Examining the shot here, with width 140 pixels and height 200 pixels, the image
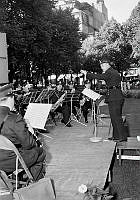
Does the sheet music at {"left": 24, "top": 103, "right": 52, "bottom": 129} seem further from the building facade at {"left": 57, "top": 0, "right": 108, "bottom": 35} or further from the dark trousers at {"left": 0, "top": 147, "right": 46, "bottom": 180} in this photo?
the building facade at {"left": 57, "top": 0, "right": 108, "bottom": 35}

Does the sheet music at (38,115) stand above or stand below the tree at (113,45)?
below

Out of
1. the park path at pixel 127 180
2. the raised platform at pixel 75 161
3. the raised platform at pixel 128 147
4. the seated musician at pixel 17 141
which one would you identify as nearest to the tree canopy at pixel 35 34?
the raised platform at pixel 75 161

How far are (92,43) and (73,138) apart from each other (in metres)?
33.1

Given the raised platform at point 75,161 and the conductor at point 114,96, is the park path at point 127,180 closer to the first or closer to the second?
the raised platform at point 75,161

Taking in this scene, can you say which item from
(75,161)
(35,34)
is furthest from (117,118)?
(35,34)

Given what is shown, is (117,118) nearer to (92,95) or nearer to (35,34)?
(92,95)

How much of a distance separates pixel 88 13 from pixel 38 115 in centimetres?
9753

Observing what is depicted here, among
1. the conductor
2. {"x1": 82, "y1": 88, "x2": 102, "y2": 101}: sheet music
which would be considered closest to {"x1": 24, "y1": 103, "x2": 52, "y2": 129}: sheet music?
the conductor

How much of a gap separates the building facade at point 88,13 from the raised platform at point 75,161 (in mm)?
71304

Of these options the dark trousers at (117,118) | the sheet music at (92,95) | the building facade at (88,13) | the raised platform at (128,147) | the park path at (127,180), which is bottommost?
the park path at (127,180)

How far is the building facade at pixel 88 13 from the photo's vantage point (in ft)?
285

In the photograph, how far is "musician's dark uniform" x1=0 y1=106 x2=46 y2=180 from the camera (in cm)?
355

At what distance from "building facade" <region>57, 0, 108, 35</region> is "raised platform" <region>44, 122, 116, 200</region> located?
7130 cm

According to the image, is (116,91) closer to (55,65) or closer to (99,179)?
(99,179)
